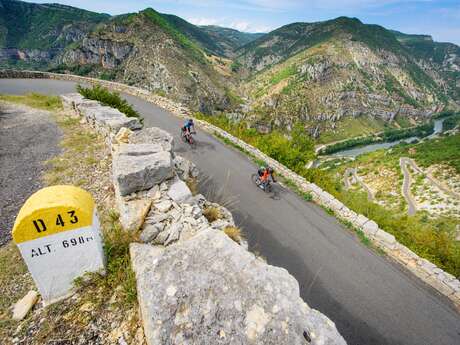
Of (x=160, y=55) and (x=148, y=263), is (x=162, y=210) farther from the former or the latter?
(x=160, y=55)

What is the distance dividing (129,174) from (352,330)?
19.2ft

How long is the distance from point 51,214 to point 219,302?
2.17 m

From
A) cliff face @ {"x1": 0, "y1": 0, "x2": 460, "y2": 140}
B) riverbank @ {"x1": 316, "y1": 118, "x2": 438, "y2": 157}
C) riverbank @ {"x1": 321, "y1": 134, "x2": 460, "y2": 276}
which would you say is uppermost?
cliff face @ {"x1": 0, "y1": 0, "x2": 460, "y2": 140}

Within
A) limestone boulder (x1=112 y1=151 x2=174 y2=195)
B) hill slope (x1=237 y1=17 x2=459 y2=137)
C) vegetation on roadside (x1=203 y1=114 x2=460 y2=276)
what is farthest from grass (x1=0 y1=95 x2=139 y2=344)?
hill slope (x1=237 y1=17 x2=459 y2=137)

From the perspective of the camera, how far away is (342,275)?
6.05 meters

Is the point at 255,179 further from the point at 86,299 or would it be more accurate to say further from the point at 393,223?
the point at 86,299

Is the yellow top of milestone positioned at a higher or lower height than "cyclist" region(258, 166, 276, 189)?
higher

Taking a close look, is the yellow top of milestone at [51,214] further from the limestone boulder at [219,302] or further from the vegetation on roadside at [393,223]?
the vegetation on roadside at [393,223]

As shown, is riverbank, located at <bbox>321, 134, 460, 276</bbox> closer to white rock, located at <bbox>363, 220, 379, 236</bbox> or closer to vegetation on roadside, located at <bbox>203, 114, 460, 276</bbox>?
vegetation on roadside, located at <bbox>203, 114, 460, 276</bbox>

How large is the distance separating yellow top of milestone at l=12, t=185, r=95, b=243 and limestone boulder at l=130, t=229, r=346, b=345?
1034 millimetres

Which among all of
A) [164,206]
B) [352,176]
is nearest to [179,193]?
[164,206]

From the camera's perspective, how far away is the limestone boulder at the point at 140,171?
4586mm

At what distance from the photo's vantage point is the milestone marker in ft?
7.96

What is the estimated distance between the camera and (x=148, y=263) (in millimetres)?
3059
